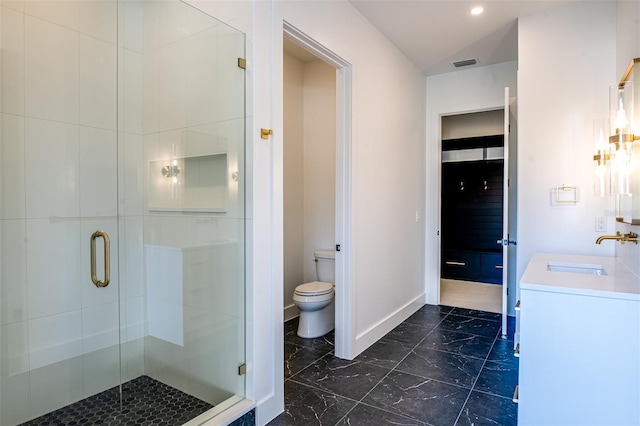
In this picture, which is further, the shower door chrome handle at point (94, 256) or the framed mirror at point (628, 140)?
the shower door chrome handle at point (94, 256)

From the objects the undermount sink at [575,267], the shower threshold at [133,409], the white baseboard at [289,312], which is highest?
the undermount sink at [575,267]

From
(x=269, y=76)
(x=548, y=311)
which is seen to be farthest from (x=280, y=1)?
(x=548, y=311)

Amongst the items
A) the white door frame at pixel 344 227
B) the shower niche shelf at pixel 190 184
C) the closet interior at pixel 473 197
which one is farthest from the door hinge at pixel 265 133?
the closet interior at pixel 473 197

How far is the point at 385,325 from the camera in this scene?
3541 millimetres

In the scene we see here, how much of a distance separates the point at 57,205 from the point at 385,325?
2.82 meters

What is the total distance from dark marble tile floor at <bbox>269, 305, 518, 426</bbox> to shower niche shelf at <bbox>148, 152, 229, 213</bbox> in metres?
1.36

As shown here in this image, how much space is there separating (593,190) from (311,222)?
2.59 m

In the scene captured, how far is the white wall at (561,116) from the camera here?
→ 9.45 feet

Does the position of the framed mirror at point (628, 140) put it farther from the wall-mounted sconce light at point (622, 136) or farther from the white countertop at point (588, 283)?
the white countertop at point (588, 283)

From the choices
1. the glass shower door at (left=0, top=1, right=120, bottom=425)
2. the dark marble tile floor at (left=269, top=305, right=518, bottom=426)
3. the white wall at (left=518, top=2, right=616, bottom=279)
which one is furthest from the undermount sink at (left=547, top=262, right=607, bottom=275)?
the glass shower door at (left=0, top=1, right=120, bottom=425)

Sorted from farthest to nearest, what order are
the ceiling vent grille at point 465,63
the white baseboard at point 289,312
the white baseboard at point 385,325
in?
the ceiling vent grille at point 465,63, the white baseboard at point 289,312, the white baseboard at point 385,325

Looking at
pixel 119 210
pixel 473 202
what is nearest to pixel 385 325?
pixel 119 210

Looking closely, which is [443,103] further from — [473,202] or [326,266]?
[326,266]

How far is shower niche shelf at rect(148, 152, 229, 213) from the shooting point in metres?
2.21
